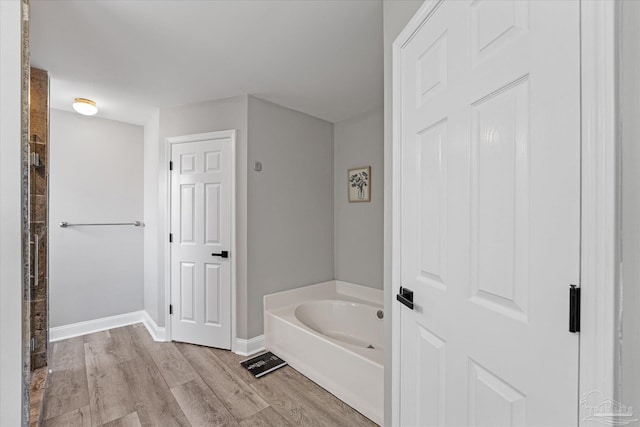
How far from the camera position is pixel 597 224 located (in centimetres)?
50

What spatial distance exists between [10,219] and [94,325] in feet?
9.89

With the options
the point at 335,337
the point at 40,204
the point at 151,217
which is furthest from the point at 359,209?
the point at 40,204

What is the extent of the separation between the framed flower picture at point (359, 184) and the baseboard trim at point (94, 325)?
114 inches

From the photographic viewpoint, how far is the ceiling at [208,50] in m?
1.55

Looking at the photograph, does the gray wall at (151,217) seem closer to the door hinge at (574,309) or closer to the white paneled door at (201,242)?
the white paneled door at (201,242)

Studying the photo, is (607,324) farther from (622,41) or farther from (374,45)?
(374,45)

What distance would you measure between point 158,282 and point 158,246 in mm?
394

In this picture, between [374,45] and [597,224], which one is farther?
[374,45]

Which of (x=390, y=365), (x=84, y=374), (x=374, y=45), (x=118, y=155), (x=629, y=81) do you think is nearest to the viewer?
(x=629, y=81)

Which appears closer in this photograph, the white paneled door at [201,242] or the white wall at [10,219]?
the white wall at [10,219]

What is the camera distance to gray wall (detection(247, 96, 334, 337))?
2.68 metres

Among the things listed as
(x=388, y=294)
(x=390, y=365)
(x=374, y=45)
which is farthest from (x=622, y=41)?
(x=374, y=45)

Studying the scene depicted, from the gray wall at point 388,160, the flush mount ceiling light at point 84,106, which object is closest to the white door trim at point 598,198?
the gray wall at point 388,160

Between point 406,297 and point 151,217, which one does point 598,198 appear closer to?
point 406,297
